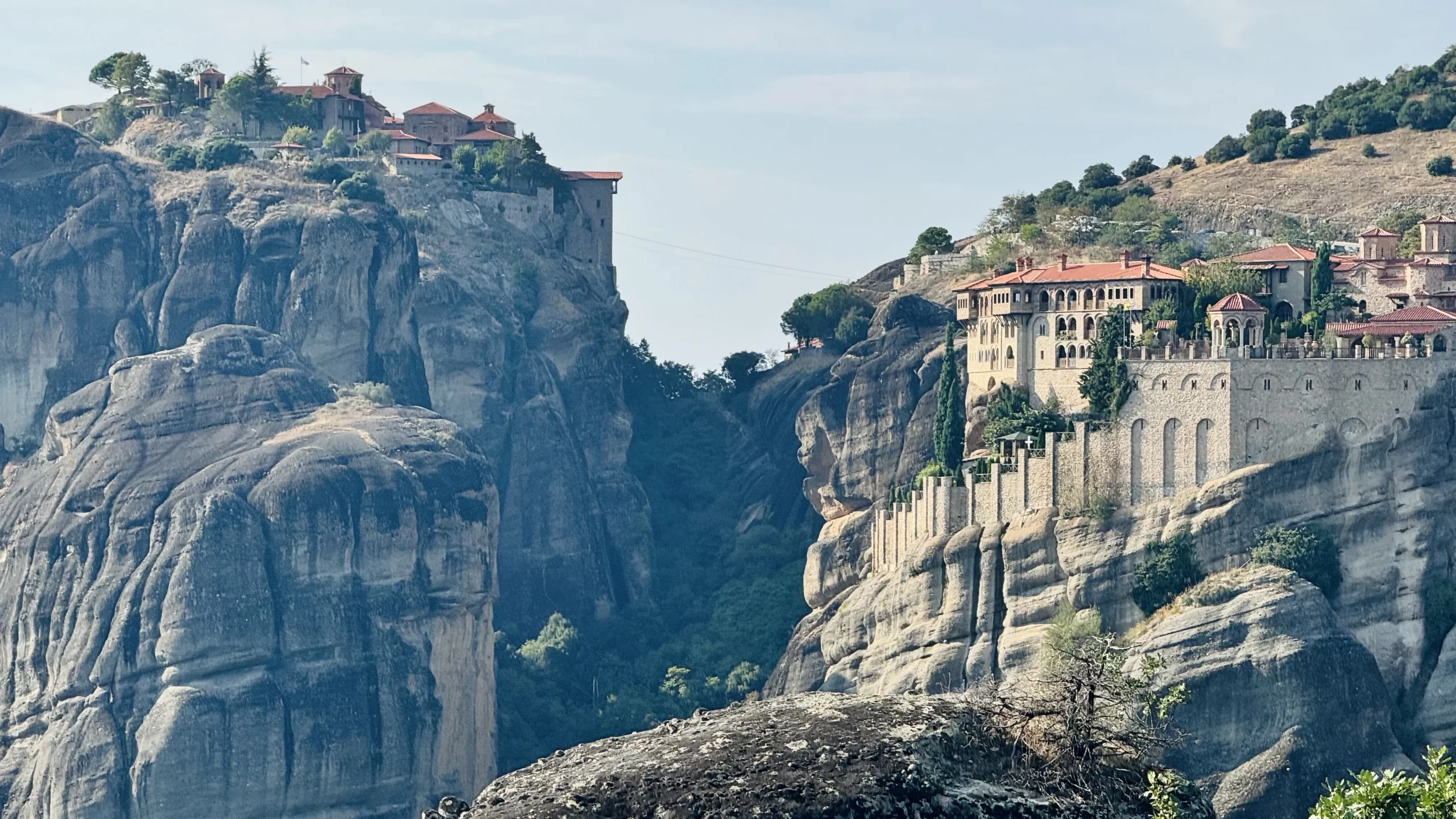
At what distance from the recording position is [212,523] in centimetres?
13538

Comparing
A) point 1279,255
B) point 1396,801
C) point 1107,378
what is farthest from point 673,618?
point 1396,801

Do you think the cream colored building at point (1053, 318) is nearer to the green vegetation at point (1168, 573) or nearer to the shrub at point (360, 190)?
the green vegetation at point (1168, 573)

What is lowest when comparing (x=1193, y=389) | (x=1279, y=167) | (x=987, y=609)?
(x=987, y=609)

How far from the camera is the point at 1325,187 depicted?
465ft

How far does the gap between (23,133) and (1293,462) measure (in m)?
70.2

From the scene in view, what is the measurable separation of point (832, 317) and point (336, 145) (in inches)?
1121

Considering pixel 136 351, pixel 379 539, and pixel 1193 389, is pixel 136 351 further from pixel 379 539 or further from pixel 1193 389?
pixel 1193 389

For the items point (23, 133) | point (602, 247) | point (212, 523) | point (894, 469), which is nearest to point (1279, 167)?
point (894, 469)

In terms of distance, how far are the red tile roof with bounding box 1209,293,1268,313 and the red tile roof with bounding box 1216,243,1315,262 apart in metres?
8.15

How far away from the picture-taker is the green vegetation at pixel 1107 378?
11375cm

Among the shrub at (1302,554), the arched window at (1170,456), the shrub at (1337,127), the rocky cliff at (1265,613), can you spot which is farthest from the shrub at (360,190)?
the shrub at (1302,554)

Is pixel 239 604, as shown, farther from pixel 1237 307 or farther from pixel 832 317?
pixel 1237 307

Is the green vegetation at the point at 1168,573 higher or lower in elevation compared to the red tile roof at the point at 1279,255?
lower

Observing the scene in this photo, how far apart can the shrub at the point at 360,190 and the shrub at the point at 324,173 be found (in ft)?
3.41
